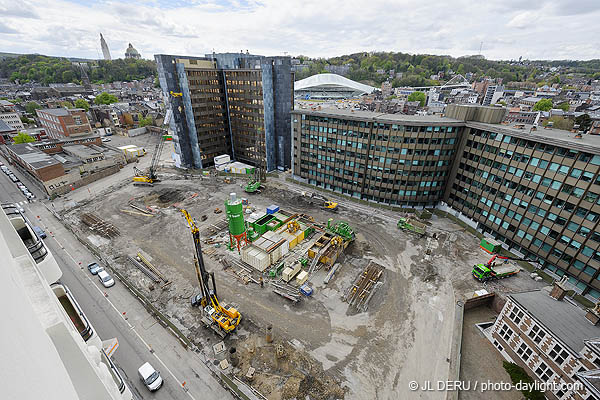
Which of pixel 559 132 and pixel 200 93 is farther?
pixel 200 93

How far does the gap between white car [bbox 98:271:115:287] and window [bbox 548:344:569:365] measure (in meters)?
58.9

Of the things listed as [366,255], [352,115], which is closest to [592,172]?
[366,255]

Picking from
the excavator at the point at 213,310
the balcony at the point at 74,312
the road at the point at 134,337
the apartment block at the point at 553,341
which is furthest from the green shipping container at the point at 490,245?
the balcony at the point at 74,312

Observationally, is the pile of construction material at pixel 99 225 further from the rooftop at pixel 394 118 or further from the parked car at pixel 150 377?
the rooftop at pixel 394 118

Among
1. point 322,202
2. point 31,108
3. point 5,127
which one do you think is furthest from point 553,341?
point 31,108

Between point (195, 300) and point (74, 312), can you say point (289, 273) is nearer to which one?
point (195, 300)

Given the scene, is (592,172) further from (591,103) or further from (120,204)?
(591,103)

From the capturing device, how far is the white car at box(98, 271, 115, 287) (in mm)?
41031

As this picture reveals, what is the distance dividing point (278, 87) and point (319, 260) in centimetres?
5138

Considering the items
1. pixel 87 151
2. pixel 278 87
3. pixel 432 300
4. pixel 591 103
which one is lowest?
pixel 432 300

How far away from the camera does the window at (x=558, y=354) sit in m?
27.9

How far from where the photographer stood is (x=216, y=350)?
32.6 m

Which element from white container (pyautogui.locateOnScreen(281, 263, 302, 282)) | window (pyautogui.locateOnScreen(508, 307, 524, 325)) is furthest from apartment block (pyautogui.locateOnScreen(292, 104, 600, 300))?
white container (pyautogui.locateOnScreen(281, 263, 302, 282))

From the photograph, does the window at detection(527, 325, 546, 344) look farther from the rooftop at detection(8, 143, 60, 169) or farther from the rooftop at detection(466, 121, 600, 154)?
the rooftop at detection(8, 143, 60, 169)
